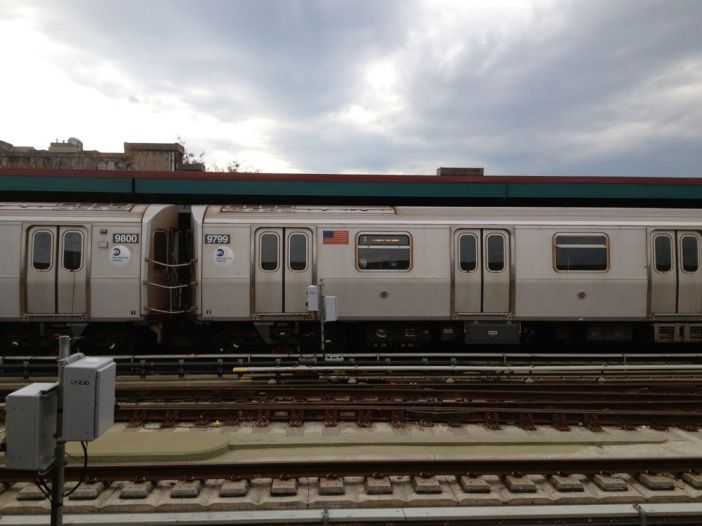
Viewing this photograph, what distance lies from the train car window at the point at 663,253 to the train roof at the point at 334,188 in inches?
148

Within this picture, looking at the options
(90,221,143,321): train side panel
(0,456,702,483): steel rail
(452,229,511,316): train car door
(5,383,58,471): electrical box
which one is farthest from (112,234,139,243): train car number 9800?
(5,383,58,471): electrical box

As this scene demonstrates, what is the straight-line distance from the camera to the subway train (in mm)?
10766

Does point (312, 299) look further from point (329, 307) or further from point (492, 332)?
point (492, 332)

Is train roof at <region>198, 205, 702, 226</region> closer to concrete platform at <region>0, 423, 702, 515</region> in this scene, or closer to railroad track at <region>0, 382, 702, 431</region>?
railroad track at <region>0, 382, 702, 431</region>

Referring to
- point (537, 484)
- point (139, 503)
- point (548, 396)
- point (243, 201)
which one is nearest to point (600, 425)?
point (548, 396)

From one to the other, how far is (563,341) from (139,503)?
405 inches

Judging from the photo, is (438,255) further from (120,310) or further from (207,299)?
(120,310)

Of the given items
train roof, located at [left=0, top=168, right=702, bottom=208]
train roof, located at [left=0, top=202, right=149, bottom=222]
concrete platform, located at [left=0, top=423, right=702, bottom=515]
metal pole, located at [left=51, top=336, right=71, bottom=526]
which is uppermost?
train roof, located at [left=0, top=168, right=702, bottom=208]

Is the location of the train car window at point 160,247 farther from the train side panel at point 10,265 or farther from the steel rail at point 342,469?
the steel rail at point 342,469

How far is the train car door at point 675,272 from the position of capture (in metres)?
11.4

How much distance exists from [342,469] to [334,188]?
9.74 meters

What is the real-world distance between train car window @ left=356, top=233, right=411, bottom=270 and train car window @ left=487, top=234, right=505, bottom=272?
5.81 feet

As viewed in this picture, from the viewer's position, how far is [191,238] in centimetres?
1154

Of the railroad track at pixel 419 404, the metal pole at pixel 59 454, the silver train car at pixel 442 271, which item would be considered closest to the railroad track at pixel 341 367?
the railroad track at pixel 419 404
